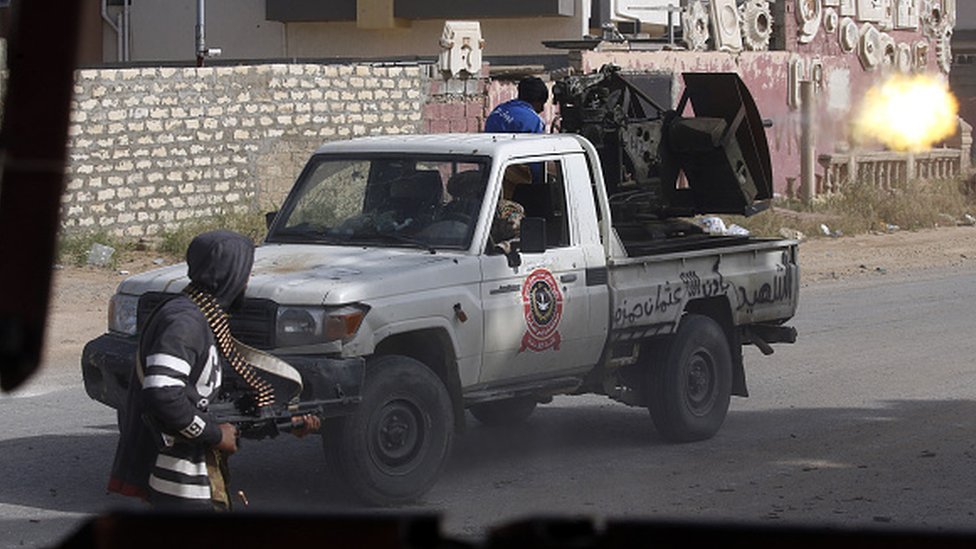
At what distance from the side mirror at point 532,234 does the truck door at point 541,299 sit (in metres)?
0.12

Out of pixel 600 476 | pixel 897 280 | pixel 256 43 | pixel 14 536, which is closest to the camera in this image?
pixel 14 536

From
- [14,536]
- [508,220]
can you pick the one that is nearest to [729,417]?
[508,220]

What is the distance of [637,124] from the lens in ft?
33.9

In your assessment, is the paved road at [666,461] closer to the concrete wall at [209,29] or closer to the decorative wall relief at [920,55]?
the decorative wall relief at [920,55]

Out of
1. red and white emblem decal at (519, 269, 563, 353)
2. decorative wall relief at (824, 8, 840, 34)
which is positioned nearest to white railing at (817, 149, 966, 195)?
decorative wall relief at (824, 8, 840, 34)

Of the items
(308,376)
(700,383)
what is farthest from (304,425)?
(700,383)

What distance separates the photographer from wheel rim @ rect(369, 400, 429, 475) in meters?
7.30

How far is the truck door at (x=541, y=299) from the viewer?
795 cm

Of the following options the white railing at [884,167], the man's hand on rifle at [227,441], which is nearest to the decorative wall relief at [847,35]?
the white railing at [884,167]

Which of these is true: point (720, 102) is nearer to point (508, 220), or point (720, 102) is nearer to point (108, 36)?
point (508, 220)

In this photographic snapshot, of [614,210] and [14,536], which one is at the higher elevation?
[614,210]

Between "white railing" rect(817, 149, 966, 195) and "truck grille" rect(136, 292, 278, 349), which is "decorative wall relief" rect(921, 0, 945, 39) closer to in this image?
"white railing" rect(817, 149, 966, 195)

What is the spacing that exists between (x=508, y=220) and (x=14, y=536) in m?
2.96

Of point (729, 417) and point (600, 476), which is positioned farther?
point (729, 417)
